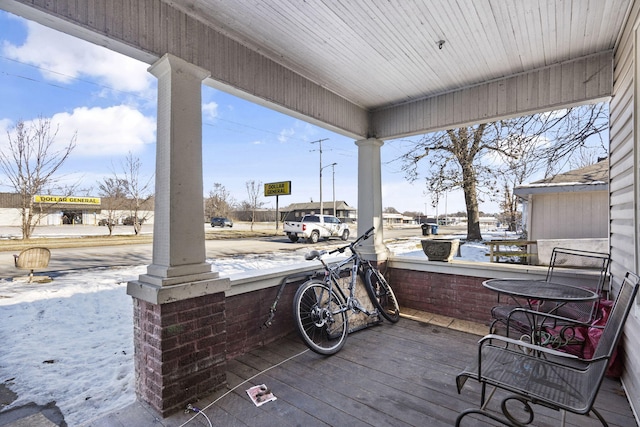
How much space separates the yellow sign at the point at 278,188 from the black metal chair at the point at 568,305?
11467 mm

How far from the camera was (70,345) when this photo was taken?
10.3 feet

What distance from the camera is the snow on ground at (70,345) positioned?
7.29 ft

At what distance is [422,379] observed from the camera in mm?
2176

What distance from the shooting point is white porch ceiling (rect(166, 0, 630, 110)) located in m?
1.99

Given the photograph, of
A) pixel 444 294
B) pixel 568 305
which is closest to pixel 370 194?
pixel 444 294

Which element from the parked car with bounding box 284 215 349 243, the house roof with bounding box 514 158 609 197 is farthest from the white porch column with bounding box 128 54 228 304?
the parked car with bounding box 284 215 349 243

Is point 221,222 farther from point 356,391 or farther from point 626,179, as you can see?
point 626,179

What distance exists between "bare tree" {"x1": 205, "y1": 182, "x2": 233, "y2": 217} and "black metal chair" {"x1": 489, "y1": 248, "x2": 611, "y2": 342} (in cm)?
1445

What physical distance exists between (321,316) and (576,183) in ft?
19.8

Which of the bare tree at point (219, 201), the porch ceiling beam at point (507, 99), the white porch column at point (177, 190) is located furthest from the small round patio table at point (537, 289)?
the bare tree at point (219, 201)

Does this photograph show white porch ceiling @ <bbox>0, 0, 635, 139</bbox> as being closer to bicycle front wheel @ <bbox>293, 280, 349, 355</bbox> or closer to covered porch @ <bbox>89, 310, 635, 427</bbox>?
bicycle front wheel @ <bbox>293, 280, 349, 355</bbox>

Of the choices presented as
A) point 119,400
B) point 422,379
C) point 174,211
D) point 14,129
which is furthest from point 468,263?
point 14,129

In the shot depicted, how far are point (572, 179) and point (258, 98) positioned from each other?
6.85m

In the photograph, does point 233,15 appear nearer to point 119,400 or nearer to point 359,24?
point 359,24
